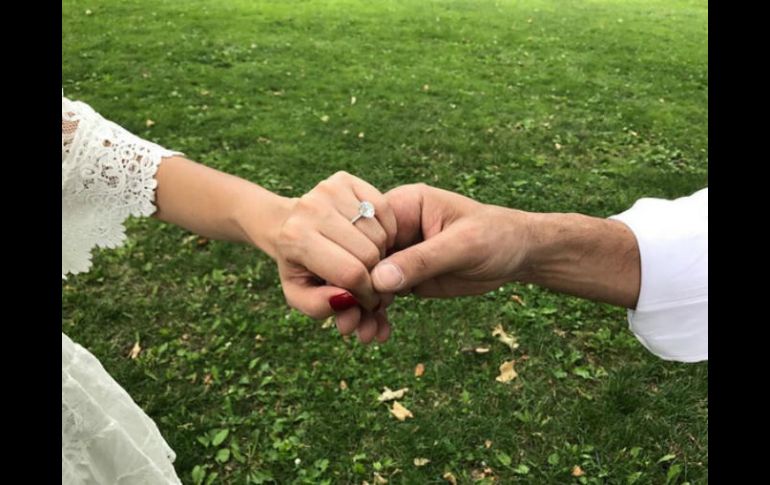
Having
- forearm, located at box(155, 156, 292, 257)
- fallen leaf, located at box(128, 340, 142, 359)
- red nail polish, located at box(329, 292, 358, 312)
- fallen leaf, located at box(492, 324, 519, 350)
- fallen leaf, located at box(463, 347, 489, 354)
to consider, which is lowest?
fallen leaf, located at box(128, 340, 142, 359)

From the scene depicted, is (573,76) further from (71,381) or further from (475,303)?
(71,381)

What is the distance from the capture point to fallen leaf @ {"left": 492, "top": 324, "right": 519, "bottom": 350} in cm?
411

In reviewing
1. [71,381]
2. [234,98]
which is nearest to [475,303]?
[71,381]

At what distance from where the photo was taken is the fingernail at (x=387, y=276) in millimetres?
1894

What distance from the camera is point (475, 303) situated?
4441 millimetres

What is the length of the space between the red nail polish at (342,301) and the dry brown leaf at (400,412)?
6.10 ft

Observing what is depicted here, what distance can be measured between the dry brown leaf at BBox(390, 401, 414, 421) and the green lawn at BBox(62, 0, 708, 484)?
1.7 inches

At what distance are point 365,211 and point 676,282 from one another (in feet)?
3.21

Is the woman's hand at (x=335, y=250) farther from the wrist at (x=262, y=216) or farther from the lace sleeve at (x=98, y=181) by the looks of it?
the lace sleeve at (x=98, y=181)

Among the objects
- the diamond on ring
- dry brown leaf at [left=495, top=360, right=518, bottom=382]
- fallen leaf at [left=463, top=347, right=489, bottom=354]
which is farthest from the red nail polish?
fallen leaf at [left=463, top=347, right=489, bottom=354]

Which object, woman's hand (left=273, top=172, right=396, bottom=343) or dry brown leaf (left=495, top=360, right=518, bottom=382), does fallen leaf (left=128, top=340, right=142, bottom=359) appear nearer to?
dry brown leaf (left=495, top=360, right=518, bottom=382)

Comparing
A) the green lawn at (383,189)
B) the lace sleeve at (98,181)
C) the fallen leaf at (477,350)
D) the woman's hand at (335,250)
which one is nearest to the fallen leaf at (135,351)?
the green lawn at (383,189)

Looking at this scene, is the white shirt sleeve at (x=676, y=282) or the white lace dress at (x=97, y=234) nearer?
the white lace dress at (x=97, y=234)

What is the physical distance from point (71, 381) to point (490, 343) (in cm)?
277
